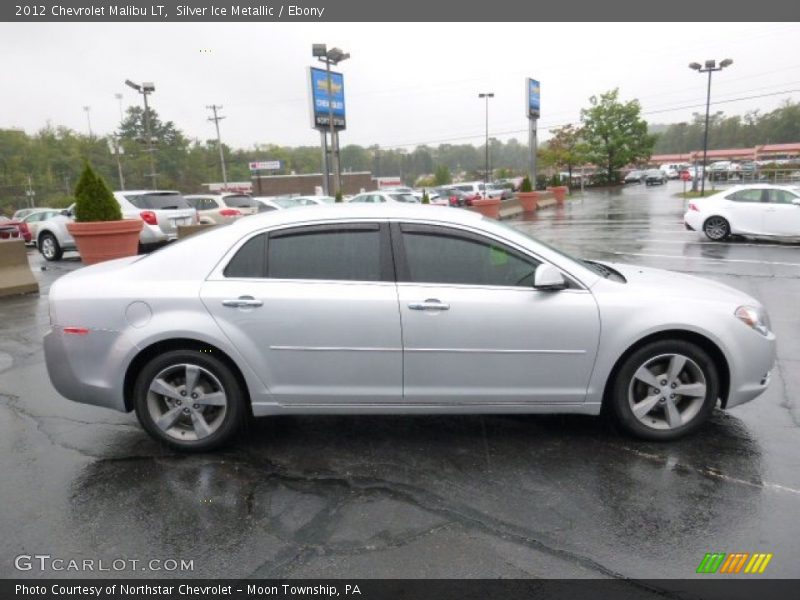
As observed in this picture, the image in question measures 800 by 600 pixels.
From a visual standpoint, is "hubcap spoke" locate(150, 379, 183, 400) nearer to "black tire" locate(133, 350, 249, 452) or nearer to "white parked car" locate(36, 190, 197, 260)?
"black tire" locate(133, 350, 249, 452)

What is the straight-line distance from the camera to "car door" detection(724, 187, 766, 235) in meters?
13.9

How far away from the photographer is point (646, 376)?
372 cm

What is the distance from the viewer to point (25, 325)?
24.8 ft

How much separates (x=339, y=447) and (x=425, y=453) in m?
0.59

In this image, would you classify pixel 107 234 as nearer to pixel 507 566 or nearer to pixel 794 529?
pixel 507 566

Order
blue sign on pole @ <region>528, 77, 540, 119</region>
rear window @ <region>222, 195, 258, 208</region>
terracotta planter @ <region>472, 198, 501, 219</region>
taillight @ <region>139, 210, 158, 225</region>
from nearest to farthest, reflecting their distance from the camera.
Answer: taillight @ <region>139, 210, 158, 225</region> → rear window @ <region>222, 195, 258, 208</region> → terracotta planter @ <region>472, 198, 501, 219</region> → blue sign on pole @ <region>528, 77, 540, 119</region>

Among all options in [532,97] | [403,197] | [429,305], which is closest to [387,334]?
[429,305]

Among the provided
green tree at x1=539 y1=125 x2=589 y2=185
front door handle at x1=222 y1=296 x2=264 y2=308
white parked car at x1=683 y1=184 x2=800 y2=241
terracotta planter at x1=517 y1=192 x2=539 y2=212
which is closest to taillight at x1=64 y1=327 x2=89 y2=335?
front door handle at x1=222 y1=296 x2=264 y2=308

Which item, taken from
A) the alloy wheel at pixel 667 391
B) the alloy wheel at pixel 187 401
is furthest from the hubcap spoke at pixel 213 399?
the alloy wheel at pixel 667 391

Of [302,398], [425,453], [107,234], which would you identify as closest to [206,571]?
[302,398]

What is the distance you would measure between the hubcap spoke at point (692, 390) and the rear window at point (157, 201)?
13.6 meters

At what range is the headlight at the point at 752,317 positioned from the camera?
3756 mm

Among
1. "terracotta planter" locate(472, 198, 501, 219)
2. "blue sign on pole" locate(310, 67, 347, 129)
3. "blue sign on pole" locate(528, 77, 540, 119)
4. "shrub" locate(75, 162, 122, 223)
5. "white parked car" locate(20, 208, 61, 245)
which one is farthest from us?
"blue sign on pole" locate(528, 77, 540, 119)

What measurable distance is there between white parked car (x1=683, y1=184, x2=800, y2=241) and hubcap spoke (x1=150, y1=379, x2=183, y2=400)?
14.5 metres
